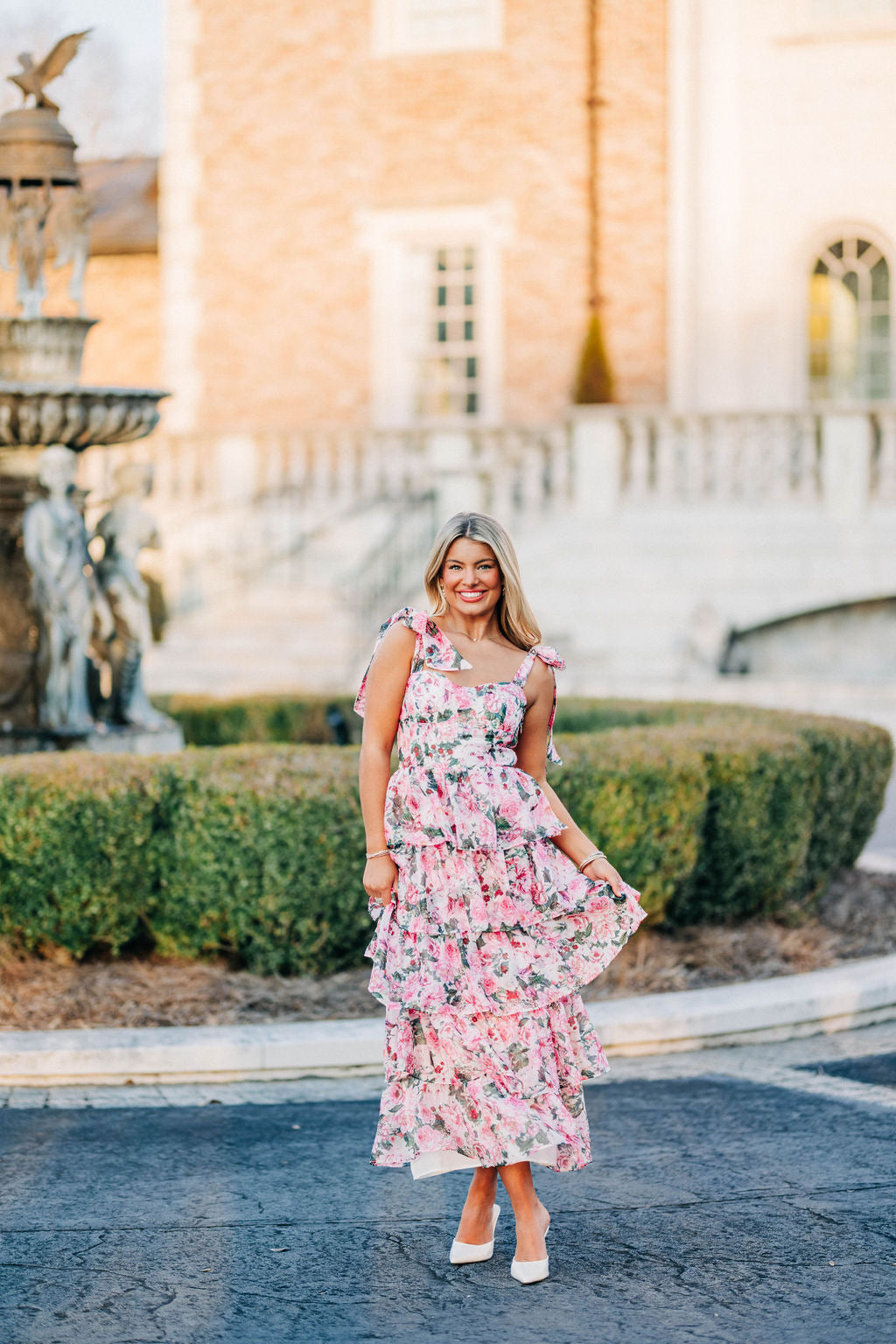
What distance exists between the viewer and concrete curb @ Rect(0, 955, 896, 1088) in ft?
18.9

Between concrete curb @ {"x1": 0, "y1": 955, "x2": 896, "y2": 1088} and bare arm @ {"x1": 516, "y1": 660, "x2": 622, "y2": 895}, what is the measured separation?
182 cm

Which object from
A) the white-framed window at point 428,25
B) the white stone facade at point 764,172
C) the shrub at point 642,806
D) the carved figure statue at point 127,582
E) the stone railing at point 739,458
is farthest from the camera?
the white-framed window at point 428,25

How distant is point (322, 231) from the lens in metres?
20.9

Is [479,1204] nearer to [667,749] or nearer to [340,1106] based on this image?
[340,1106]

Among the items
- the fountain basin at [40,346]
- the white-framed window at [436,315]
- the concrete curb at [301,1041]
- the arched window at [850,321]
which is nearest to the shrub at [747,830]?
the concrete curb at [301,1041]

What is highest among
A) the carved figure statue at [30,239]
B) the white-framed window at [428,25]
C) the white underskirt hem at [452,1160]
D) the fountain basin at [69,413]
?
the white-framed window at [428,25]

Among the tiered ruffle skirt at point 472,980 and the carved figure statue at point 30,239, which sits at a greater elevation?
the carved figure statue at point 30,239

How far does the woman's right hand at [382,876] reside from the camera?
164 inches

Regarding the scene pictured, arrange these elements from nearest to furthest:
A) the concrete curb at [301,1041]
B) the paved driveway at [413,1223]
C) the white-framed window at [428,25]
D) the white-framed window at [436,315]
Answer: the paved driveway at [413,1223]
the concrete curb at [301,1041]
the white-framed window at [428,25]
the white-framed window at [436,315]

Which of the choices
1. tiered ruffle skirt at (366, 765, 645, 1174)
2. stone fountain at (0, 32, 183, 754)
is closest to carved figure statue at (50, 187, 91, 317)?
stone fountain at (0, 32, 183, 754)

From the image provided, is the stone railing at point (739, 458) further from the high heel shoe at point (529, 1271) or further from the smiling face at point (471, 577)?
the high heel shoe at point (529, 1271)

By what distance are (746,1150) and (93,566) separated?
522 centimetres

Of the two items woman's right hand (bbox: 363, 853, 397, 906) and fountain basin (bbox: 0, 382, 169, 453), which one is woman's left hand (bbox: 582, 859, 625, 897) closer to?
woman's right hand (bbox: 363, 853, 397, 906)

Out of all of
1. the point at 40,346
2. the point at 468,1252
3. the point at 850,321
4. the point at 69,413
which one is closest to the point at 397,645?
the point at 468,1252
